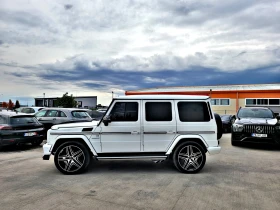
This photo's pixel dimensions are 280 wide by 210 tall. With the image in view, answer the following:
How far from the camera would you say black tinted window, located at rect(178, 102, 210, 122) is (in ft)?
21.0

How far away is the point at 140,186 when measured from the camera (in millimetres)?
5273

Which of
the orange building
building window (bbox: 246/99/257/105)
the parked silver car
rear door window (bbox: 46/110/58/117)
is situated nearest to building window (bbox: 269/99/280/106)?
the orange building

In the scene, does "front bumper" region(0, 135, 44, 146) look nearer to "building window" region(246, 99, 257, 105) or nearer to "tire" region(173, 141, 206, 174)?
"tire" region(173, 141, 206, 174)

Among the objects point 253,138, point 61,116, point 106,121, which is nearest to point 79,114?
point 61,116

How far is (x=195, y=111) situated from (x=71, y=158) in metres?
3.28

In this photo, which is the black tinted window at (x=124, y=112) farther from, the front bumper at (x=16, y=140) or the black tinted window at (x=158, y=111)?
the front bumper at (x=16, y=140)

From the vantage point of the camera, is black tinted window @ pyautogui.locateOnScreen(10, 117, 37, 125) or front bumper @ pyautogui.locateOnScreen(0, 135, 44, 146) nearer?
front bumper @ pyautogui.locateOnScreen(0, 135, 44, 146)

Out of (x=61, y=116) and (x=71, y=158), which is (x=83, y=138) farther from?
(x=61, y=116)

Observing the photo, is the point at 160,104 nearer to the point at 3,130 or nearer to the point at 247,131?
the point at 247,131

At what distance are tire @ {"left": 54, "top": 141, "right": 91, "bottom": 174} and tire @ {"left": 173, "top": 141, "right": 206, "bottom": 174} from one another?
2184 mm

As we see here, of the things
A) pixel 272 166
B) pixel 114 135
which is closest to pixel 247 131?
pixel 272 166

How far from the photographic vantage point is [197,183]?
5.50m

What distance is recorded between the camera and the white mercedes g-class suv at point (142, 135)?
6133mm

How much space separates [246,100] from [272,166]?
116 ft
